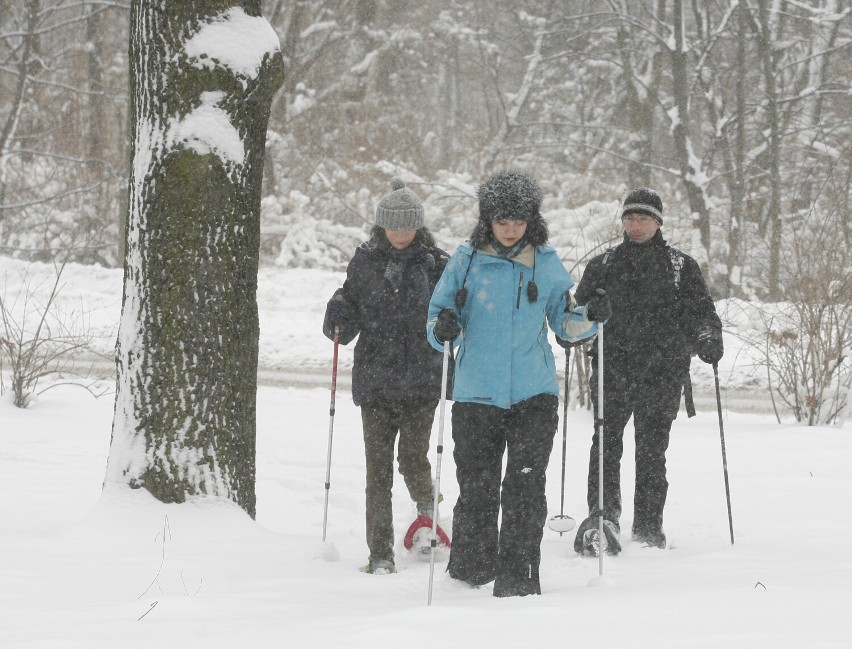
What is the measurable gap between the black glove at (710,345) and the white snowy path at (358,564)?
0.97 meters

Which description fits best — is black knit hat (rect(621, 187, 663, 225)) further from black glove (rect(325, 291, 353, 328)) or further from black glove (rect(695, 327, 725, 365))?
black glove (rect(325, 291, 353, 328))

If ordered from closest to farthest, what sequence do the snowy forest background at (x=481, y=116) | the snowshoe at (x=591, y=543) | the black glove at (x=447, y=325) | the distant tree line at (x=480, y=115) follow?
the black glove at (x=447, y=325) → the snowshoe at (x=591, y=543) → the snowy forest background at (x=481, y=116) → the distant tree line at (x=480, y=115)

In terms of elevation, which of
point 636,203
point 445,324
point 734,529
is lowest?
point 734,529

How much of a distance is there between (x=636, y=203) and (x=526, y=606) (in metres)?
2.62

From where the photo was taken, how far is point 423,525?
17.0 ft

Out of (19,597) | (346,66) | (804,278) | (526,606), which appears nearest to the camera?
(526,606)

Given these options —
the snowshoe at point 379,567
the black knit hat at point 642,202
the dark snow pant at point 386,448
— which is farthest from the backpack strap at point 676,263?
the snowshoe at point 379,567

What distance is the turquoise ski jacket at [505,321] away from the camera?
13.8ft

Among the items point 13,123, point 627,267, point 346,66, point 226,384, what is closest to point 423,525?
point 226,384

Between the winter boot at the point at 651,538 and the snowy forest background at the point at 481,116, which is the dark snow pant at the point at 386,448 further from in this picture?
the snowy forest background at the point at 481,116

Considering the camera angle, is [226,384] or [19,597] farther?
[226,384]

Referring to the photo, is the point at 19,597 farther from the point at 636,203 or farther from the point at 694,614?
the point at 636,203

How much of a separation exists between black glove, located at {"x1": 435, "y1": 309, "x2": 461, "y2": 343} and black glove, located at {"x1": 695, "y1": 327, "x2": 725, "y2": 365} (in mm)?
1627

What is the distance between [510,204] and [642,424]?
1.81 metres
